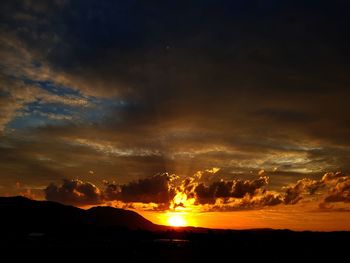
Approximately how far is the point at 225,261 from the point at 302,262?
20093mm

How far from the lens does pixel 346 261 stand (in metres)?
109

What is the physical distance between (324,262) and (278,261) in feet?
38.4

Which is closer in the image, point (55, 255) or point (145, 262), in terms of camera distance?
point (145, 262)

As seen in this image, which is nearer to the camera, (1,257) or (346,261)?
(1,257)

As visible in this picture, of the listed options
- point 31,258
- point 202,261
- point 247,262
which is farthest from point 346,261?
point 31,258

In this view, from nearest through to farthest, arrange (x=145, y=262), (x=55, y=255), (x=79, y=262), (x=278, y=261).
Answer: (x=79, y=262)
(x=145, y=262)
(x=55, y=255)
(x=278, y=261)

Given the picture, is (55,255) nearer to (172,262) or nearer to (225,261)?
(172,262)

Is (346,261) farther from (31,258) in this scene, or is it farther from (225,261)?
(31,258)

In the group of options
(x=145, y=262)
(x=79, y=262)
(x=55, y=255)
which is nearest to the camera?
(x=79, y=262)

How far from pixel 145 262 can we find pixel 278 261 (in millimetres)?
34764

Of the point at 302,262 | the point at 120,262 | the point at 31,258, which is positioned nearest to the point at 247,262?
the point at 302,262

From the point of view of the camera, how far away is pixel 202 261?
99.6 m

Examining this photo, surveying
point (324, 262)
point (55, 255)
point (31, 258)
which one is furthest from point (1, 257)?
point (324, 262)

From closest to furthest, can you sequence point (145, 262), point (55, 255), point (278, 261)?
point (145, 262) < point (55, 255) < point (278, 261)
